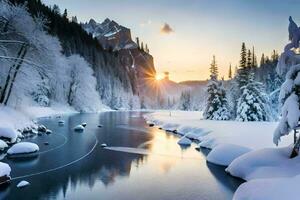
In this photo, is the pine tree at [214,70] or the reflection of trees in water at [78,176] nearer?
the reflection of trees in water at [78,176]

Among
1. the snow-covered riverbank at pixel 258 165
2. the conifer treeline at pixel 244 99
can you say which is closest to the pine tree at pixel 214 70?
the conifer treeline at pixel 244 99

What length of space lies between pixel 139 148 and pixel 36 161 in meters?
8.91

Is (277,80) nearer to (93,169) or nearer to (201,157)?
(201,157)

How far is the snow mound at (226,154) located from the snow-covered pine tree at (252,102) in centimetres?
2416

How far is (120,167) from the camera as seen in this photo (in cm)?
1906

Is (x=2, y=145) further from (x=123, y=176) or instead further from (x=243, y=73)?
(x=243, y=73)

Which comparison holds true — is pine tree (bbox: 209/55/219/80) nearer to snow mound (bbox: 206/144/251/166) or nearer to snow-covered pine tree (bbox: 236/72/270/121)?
snow-covered pine tree (bbox: 236/72/270/121)

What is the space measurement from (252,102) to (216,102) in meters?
7.07

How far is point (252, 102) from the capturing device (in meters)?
42.9

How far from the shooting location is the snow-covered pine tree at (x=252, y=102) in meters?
43.2

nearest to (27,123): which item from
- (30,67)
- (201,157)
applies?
(30,67)

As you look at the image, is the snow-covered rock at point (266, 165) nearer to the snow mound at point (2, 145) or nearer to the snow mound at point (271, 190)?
the snow mound at point (271, 190)

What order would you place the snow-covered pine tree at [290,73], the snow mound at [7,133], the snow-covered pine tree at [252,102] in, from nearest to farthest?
the snow-covered pine tree at [290,73] < the snow mound at [7,133] < the snow-covered pine tree at [252,102]

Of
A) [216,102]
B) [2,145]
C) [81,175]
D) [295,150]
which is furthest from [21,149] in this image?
[216,102]
